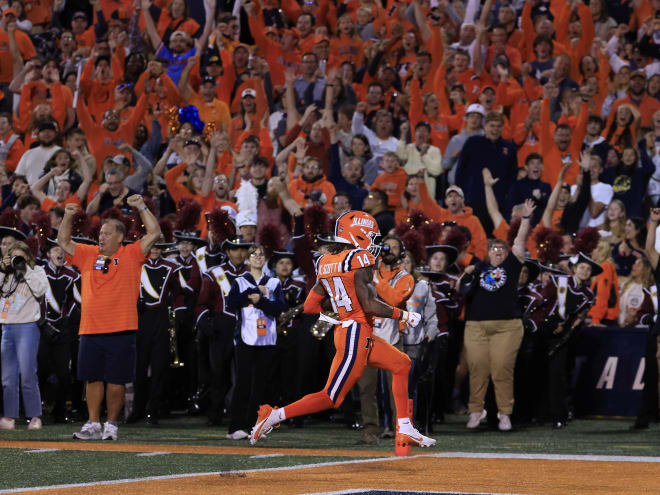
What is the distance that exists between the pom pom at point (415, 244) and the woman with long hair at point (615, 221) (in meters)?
3.00

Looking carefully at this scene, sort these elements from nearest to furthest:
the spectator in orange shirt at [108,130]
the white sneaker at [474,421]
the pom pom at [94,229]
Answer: the white sneaker at [474,421], the pom pom at [94,229], the spectator in orange shirt at [108,130]

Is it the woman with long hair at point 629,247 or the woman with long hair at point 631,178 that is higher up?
the woman with long hair at point 631,178

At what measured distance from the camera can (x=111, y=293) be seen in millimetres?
11594

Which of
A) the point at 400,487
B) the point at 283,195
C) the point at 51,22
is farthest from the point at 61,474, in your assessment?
the point at 51,22

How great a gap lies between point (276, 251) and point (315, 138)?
346cm

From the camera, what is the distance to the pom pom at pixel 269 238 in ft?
47.3

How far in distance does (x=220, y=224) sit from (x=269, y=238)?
66 centimetres

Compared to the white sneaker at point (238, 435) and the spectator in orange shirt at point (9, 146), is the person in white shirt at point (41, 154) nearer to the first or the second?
the spectator in orange shirt at point (9, 146)

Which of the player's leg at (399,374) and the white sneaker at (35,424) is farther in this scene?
the white sneaker at (35,424)

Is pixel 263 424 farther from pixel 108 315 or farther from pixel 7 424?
pixel 7 424

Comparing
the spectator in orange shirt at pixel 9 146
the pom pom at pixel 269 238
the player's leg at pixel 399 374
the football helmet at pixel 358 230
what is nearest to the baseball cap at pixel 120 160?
the spectator in orange shirt at pixel 9 146

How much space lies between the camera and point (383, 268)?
12.6 m

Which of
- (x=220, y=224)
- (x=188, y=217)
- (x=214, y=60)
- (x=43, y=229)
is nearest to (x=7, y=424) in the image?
(x=43, y=229)

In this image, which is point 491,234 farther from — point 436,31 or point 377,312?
point 377,312
